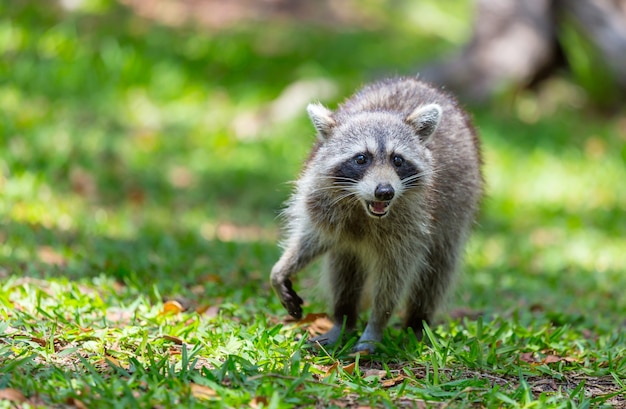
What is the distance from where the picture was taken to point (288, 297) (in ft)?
16.3

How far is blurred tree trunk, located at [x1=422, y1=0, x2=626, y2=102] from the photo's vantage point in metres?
11.2

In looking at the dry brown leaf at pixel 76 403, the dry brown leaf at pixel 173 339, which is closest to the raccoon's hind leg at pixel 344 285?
the dry brown leaf at pixel 173 339

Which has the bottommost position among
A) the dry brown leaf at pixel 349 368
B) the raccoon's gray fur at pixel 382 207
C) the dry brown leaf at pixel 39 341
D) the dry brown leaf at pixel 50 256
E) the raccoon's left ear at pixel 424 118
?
the dry brown leaf at pixel 50 256

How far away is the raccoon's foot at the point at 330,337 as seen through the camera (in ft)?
15.7

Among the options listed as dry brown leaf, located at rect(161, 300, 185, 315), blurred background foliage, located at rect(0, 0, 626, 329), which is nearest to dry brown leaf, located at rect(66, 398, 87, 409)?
dry brown leaf, located at rect(161, 300, 185, 315)

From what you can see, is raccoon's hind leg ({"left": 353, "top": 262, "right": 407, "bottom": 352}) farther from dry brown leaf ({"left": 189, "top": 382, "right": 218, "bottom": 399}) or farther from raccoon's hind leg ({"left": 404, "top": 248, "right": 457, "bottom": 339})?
dry brown leaf ({"left": 189, "top": 382, "right": 218, "bottom": 399})

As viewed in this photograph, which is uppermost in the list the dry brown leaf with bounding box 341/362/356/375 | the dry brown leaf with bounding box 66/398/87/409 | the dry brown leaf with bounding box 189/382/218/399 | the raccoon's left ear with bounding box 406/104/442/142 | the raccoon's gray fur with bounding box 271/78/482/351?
the raccoon's left ear with bounding box 406/104/442/142

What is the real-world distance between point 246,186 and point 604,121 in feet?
17.3

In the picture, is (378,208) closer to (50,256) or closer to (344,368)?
(344,368)

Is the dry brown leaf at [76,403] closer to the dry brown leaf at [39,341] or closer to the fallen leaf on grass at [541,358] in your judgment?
the dry brown leaf at [39,341]

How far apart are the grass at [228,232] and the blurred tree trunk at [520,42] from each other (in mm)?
424

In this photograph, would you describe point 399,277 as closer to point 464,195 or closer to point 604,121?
point 464,195

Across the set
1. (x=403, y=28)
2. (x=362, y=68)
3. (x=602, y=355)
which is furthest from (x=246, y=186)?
(x=403, y=28)

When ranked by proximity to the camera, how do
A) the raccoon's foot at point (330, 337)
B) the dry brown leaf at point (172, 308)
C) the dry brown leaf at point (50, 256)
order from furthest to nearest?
the dry brown leaf at point (50, 256) < the dry brown leaf at point (172, 308) < the raccoon's foot at point (330, 337)
